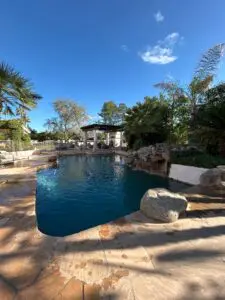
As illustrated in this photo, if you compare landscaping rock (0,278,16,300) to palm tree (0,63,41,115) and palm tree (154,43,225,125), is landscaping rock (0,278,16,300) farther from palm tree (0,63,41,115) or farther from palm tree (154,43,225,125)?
palm tree (154,43,225,125)

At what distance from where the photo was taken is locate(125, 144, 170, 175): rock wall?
10.8 m

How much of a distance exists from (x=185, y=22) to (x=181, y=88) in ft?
20.7

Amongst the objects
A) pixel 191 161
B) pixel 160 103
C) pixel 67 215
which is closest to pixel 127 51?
pixel 160 103

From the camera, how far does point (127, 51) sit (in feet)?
52.1

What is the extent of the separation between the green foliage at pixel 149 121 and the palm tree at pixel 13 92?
11.1 meters

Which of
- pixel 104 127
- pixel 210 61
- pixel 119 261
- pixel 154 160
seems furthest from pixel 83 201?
pixel 104 127

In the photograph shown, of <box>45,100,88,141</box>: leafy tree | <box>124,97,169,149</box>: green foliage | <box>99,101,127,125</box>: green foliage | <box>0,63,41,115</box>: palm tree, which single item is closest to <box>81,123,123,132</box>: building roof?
<box>124,97,169,149</box>: green foliage

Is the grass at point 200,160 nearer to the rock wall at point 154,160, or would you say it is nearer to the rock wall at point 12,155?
the rock wall at point 154,160

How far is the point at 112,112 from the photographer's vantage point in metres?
39.2

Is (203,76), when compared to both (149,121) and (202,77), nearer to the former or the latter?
(202,77)

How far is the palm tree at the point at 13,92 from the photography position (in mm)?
5961

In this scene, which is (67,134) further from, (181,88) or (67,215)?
(67,215)

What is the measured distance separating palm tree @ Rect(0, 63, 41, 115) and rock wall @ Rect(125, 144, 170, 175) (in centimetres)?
802

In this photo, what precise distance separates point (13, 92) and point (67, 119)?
30212 mm
